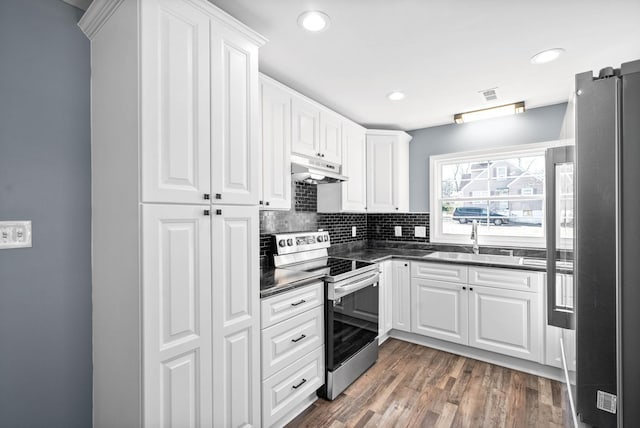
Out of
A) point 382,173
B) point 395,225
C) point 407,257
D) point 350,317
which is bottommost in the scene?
point 350,317

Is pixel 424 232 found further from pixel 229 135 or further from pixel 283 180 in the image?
pixel 229 135

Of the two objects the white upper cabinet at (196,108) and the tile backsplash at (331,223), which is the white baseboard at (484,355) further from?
the white upper cabinet at (196,108)

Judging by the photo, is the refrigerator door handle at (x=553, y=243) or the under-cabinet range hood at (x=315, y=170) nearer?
the refrigerator door handle at (x=553, y=243)

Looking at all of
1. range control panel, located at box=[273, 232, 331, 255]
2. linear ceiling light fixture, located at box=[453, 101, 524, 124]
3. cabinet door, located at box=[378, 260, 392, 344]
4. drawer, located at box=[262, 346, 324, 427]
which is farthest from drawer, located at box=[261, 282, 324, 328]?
linear ceiling light fixture, located at box=[453, 101, 524, 124]

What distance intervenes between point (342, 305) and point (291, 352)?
538mm

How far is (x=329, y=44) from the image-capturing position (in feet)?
6.18

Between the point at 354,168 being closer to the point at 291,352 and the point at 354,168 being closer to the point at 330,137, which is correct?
the point at 330,137

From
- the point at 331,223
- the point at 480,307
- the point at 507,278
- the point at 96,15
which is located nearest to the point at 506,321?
the point at 480,307

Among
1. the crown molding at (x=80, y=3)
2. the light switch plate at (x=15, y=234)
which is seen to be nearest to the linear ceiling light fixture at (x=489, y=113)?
the crown molding at (x=80, y=3)

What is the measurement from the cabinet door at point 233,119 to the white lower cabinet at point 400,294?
2.05m

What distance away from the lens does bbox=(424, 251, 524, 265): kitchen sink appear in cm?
273

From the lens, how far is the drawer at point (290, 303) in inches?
68.9

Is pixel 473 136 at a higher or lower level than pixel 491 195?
higher

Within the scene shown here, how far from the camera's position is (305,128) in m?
2.53
